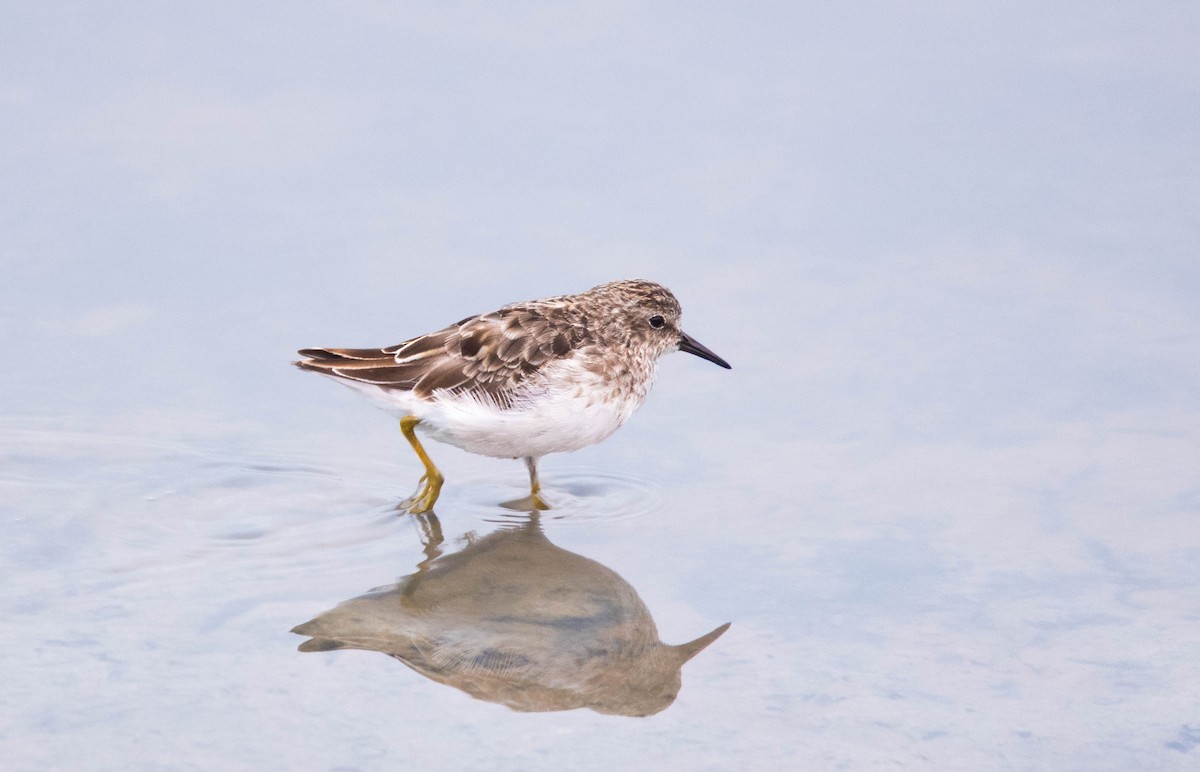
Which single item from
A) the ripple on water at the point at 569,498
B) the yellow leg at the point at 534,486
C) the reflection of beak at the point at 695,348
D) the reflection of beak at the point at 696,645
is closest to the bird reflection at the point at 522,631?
the reflection of beak at the point at 696,645

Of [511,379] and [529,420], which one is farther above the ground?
[511,379]

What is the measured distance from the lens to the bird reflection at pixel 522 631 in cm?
709

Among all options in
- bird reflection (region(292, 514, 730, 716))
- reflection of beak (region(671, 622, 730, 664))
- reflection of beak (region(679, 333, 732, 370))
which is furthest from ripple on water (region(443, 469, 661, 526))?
reflection of beak (region(671, 622, 730, 664))

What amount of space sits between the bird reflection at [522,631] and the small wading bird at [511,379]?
0.85 metres

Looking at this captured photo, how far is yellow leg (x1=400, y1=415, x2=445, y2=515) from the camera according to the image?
930 cm

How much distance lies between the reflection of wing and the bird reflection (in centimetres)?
120

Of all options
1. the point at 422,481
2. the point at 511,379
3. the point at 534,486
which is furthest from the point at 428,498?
the point at 511,379

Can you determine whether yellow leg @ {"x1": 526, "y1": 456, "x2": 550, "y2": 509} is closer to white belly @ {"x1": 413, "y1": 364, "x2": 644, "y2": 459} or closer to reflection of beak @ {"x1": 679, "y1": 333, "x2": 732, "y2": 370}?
white belly @ {"x1": 413, "y1": 364, "x2": 644, "y2": 459}

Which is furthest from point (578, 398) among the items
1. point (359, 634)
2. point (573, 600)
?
point (359, 634)

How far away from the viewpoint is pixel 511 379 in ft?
31.2

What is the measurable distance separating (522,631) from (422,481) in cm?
226

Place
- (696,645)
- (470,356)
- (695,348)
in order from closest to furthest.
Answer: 1. (696,645)
2. (470,356)
3. (695,348)

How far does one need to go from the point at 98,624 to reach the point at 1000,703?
438 cm

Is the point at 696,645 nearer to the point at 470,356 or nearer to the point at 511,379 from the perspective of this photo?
the point at 511,379
